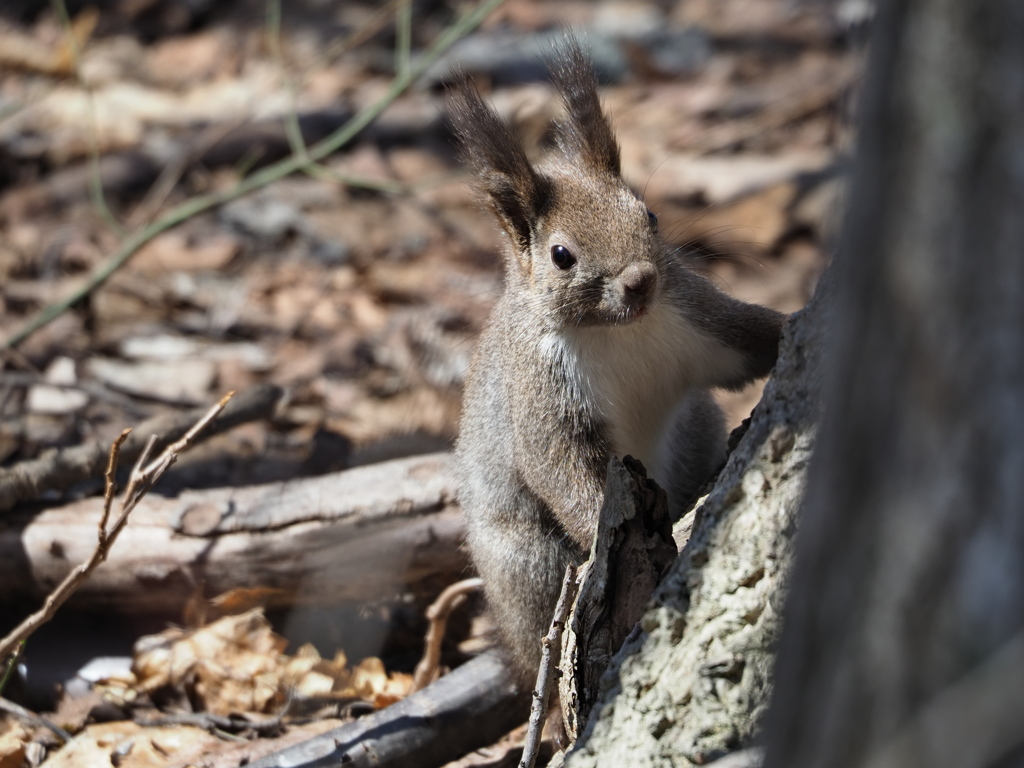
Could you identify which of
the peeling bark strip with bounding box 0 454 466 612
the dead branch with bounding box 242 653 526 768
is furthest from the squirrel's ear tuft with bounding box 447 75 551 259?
the dead branch with bounding box 242 653 526 768

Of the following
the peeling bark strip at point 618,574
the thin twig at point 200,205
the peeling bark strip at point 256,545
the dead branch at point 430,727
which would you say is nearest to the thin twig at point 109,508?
the dead branch at point 430,727

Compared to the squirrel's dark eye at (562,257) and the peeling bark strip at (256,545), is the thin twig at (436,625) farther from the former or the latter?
the squirrel's dark eye at (562,257)

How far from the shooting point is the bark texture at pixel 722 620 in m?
2.42

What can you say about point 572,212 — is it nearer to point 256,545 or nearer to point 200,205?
point 256,545

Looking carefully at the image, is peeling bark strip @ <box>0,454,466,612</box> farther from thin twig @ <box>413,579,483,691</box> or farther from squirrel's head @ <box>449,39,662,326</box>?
squirrel's head @ <box>449,39,662,326</box>

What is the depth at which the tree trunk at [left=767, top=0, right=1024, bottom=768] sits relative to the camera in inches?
46.8

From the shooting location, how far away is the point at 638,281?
3510 millimetres

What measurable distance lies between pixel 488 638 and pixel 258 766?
1.11 meters

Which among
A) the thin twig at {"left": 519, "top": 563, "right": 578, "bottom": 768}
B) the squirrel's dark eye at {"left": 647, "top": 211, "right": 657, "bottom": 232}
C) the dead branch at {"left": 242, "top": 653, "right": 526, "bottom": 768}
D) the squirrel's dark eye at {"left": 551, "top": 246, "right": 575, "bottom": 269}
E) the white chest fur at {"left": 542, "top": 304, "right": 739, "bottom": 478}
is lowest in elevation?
the dead branch at {"left": 242, "top": 653, "right": 526, "bottom": 768}

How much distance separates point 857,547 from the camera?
4.28 feet

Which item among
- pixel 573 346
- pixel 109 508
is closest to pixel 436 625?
pixel 573 346

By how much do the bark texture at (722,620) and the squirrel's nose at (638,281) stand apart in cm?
92

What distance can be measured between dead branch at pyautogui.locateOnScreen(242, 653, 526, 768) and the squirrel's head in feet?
4.35

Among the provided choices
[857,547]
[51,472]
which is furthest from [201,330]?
[857,547]
